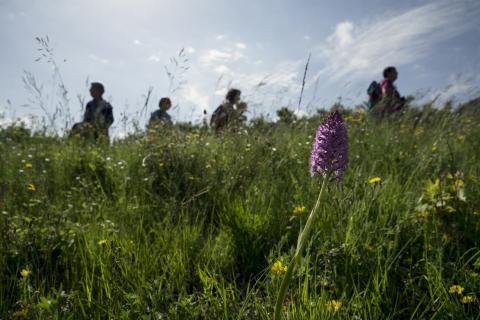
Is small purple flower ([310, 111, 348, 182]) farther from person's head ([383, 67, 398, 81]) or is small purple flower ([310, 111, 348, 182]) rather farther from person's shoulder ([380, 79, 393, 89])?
person's head ([383, 67, 398, 81])

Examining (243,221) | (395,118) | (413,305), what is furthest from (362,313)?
(395,118)

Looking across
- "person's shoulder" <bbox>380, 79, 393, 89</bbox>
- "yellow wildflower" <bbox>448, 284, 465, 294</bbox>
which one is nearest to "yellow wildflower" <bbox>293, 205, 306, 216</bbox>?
"yellow wildflower" <bbox>448, 284, 465, 294</bbox>

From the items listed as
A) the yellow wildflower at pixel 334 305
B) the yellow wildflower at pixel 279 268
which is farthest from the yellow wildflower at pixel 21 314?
the yellow wildflower at pixel 334 305

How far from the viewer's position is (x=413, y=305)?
1.44 m

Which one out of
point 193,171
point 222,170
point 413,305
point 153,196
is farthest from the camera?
point 193,171

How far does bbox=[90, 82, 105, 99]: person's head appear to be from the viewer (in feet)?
24.7

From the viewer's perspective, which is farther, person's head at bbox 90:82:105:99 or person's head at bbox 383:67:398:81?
person's head at bbox 383:67:398:81

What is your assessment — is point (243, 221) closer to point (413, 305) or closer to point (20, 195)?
point (413, 305)

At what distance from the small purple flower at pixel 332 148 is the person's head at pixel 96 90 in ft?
24.5

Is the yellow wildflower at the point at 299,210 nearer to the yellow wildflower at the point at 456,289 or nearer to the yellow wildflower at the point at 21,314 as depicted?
the yellow wildflower at the point at 456,289

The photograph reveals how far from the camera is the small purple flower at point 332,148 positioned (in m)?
1.12

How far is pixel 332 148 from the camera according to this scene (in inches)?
44.9

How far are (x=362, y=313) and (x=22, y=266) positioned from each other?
1.69 m

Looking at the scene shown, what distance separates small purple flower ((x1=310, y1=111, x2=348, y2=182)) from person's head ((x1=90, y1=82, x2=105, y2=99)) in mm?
7466
